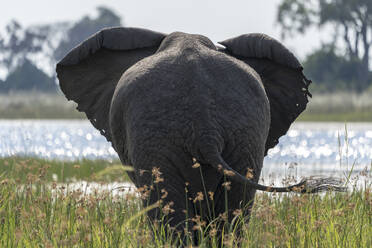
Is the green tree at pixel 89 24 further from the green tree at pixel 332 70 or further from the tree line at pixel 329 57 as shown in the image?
the green tree at pixel 332 70

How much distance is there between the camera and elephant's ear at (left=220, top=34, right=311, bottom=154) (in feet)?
13.1

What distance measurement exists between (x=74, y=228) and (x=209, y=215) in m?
0.92

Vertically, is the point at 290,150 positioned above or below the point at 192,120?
below

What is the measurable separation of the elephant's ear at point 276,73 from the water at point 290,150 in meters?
0.31

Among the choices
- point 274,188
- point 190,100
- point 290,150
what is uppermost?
point 190,100

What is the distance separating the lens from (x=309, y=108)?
29.1 meters

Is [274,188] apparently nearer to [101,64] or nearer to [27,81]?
[101,64]

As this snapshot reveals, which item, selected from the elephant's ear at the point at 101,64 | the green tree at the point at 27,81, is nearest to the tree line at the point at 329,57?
the green tree at the point at 27,81

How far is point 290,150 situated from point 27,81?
59.0 m

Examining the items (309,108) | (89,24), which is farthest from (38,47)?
(309,108)

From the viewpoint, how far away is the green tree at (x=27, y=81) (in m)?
62.7

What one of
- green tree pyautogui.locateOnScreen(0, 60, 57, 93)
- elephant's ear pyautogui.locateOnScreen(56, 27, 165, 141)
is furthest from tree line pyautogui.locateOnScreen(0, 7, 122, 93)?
elephant's ear pyautogui.locateOnScreen(56, 27, 165, 141)

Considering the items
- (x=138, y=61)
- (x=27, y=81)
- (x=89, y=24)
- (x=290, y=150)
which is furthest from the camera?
(x=89, y=24)

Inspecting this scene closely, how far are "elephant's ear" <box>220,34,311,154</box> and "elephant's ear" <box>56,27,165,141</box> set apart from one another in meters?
0.51
